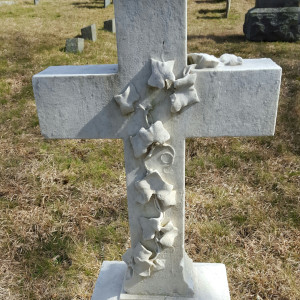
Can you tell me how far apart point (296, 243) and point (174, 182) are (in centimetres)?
152

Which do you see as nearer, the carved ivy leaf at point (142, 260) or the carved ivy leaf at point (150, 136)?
the carved ivy leaf at point (150, 136)

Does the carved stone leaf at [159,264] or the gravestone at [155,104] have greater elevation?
the gravestone at [155,104]

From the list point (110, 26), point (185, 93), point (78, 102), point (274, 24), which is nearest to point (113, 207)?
point (78, 102)

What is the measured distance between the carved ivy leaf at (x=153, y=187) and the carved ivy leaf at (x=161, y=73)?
1.29 feet

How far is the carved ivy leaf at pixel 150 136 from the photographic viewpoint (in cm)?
134

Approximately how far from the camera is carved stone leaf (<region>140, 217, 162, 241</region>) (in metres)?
1.51

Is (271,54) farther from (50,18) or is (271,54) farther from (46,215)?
(50,18)

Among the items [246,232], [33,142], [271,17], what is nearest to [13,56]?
[33,142]

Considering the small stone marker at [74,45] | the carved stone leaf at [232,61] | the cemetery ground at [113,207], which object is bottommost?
the cemetery ground at [113,207]

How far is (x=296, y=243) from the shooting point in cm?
254

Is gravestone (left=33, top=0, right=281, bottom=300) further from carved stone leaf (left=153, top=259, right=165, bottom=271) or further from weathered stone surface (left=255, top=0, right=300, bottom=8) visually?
weathered stone surface (left=255, top=0, right=300, bottom=8)

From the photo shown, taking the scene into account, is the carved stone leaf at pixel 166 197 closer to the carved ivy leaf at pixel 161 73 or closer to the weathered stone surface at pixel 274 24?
the carved ivy leaf at pixel 161 73

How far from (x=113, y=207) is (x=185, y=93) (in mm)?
1830

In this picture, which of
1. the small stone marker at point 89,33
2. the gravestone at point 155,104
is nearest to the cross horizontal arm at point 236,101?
the gravestone at point 155,104
